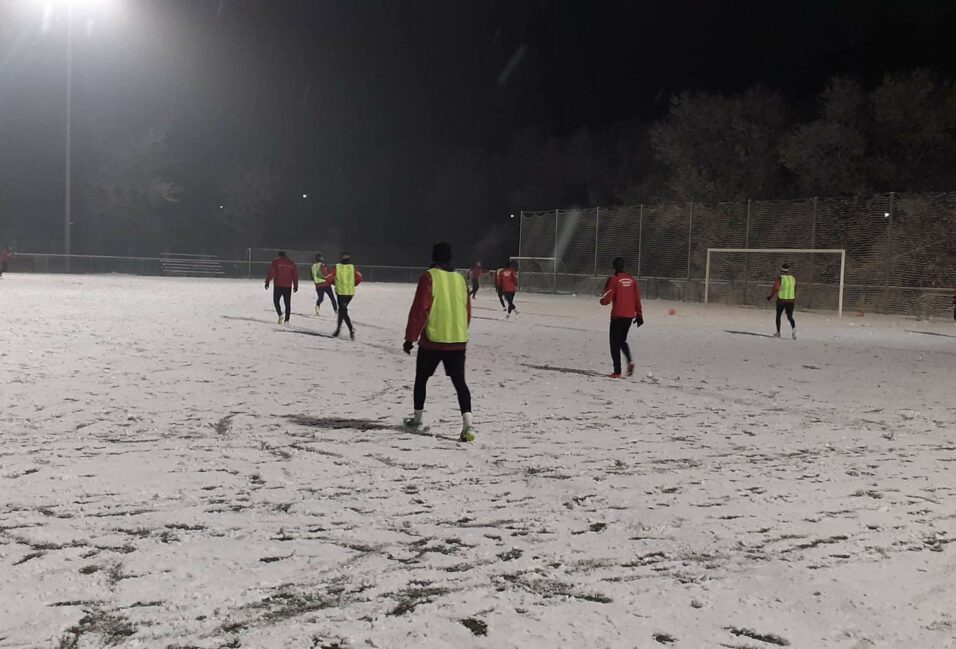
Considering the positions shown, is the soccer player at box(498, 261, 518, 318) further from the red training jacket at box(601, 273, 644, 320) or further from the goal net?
the goal net

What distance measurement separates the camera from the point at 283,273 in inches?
717

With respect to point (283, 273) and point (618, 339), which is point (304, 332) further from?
point (618, 339)

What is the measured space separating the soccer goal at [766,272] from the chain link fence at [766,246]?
41mm

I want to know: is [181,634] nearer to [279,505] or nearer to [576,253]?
[279,505]

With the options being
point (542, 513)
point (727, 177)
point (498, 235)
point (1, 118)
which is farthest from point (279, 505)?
point (498, 235)

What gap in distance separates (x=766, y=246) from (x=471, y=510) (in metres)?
29.9

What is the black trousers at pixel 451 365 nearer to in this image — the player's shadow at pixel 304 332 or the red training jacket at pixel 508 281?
the player's shadow at pixel 304 332

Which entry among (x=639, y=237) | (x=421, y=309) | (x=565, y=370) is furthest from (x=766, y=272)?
(x=421, y=309)

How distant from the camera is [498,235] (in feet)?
224

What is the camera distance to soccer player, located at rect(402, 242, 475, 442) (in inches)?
289

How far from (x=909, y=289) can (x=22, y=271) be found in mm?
41782

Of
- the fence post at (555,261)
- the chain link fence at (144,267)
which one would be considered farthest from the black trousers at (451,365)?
the chain link fence at (144,267)

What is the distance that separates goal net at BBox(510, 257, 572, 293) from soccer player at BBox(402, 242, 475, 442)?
33870mm

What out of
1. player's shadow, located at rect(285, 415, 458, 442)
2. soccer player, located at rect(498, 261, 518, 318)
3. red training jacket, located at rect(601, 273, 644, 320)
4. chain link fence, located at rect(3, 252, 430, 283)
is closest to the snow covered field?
player's shadow, located at rect(285, 415, 458, 442)
